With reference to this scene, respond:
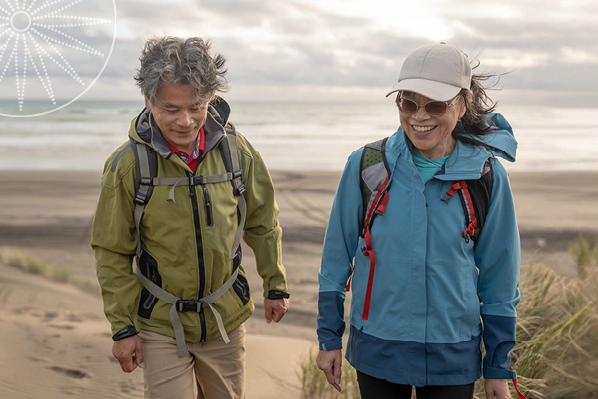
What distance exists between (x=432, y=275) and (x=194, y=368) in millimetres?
1268

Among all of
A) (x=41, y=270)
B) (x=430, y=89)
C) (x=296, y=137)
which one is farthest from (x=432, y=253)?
(x=296, y=137)

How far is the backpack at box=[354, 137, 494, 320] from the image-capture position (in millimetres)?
2553

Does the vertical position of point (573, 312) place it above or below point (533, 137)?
below

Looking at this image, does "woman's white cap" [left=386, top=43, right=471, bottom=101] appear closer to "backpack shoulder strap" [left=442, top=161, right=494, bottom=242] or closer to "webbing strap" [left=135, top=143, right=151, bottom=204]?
"backpack shoulder strap" [left=442, top=161, right=494, bottom=242]

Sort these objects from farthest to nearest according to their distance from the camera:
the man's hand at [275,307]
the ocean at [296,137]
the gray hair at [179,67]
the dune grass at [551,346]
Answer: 1. the ocean at [296,137]
2. the dune grass at [551,346]
3. the man's hand at [275,307]
4. the gray hair at [179,67]

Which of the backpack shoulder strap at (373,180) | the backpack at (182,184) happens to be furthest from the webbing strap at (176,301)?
the backpack shoulder strap at (373,180)

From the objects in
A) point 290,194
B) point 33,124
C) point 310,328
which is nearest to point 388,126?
point 33,124

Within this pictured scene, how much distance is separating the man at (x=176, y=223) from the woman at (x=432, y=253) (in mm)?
529

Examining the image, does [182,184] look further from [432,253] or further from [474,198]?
[474,198]

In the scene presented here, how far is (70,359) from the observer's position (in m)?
4.91

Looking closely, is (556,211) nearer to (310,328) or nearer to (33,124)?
(310,328)

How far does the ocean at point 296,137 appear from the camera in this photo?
64.0 feet

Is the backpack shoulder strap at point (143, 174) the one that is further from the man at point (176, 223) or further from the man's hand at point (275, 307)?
the man's hand at point (275, 307)

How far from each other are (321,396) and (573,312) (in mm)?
1710
